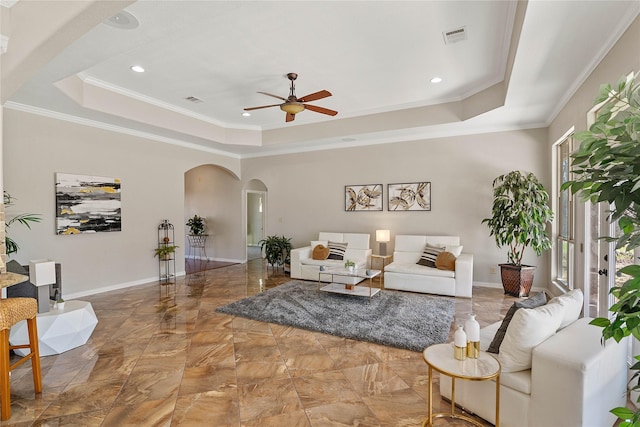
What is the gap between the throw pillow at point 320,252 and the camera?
260 inches

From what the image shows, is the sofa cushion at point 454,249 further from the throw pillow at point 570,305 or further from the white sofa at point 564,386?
the white sofa at point 564,386

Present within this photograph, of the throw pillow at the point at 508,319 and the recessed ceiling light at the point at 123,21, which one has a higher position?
A: the recessed ceiling light at the point at 123,21

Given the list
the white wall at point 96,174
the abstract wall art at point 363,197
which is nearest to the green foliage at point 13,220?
the white wall at point 96,174

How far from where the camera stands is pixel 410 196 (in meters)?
6.61

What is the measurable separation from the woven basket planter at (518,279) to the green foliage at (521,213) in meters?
0.20

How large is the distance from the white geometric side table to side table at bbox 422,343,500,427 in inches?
137

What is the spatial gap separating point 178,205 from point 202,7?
5.05 metres

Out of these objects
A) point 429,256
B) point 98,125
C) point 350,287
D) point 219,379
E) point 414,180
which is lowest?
point 219,379

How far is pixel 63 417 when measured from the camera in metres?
2.24

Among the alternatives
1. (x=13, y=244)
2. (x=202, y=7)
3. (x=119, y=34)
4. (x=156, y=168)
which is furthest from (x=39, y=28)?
(x=156, y=168)

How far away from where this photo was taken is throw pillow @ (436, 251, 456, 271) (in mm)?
5440

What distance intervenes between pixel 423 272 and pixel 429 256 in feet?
1.46

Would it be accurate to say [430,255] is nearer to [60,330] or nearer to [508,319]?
[508,319]

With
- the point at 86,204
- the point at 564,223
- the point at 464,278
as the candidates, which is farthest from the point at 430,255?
the point at 86,204
